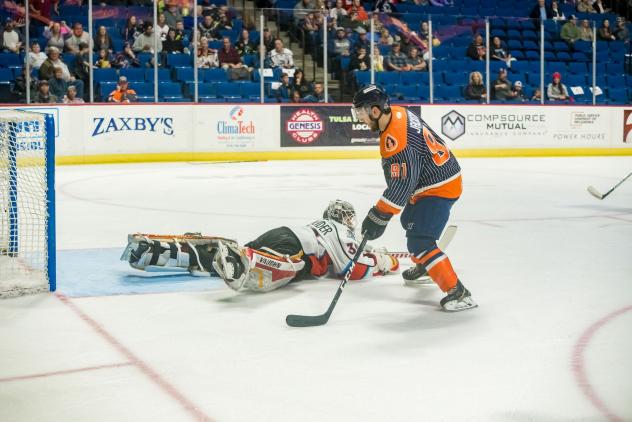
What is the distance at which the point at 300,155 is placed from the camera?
14500mm

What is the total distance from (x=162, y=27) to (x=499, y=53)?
5729 mm

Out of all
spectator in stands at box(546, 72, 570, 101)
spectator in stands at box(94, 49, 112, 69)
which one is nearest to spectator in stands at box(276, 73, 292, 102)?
spectator in stands at box(94, 49, 112, 69)

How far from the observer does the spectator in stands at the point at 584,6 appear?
1866 cm

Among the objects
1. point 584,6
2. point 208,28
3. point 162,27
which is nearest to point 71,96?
point 162,27

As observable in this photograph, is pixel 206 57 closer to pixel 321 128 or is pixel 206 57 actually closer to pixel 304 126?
pixel 304 126

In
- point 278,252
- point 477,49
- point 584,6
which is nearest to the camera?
point 278,252

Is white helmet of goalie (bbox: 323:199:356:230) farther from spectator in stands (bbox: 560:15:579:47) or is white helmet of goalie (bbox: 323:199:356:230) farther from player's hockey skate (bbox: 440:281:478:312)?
spectator in stands (bbox: 560:15:579:47)

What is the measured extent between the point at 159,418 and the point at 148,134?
36.7 ft

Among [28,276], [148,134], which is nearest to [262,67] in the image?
[148,134]

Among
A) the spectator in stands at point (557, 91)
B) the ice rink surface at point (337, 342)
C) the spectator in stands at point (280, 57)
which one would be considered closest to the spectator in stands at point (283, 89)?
the spectator in stands at point (280, 57)

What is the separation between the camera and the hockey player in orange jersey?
397 cm

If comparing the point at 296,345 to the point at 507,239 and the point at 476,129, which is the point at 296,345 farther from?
the point at 476,129

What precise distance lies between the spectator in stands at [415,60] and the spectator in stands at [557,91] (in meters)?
2.41

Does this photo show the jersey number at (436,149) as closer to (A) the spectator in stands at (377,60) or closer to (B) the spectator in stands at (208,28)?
(B) the spectator in stands at (208,28)
